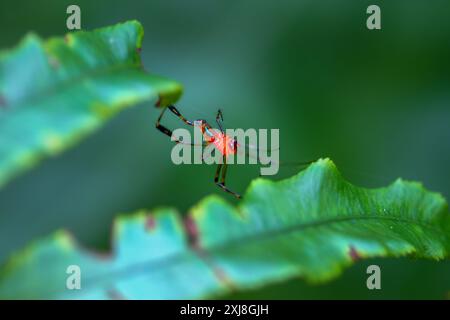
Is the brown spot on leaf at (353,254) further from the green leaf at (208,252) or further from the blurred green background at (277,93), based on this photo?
the blurred green background at (277,93)

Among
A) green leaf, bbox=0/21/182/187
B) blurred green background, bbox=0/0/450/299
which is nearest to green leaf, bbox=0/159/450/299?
green leaf, bbox=0/21/182/187

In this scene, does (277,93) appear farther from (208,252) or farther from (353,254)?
(208,252)

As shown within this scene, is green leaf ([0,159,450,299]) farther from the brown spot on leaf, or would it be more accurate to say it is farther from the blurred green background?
the blurred green background

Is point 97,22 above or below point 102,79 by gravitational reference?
above

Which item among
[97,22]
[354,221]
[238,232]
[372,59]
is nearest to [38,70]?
[238,232]

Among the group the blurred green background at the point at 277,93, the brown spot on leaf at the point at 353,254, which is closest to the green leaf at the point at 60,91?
the brown spot on leaf at the point at 353,254
